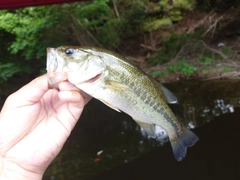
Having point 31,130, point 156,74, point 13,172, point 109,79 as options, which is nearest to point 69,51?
point 109,79

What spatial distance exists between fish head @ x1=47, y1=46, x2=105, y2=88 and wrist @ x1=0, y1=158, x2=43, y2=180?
57 cm

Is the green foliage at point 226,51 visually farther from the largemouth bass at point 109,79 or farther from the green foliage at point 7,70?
the largemouth bass at point 109,79

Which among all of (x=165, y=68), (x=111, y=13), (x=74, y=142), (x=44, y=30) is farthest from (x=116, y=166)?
Answer: (x=111, y=13)

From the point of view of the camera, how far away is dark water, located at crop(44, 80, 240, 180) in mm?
4191

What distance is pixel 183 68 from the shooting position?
7.30 meters

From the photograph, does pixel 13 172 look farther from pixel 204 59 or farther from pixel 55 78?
pixel 204 59

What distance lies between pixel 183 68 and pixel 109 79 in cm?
553

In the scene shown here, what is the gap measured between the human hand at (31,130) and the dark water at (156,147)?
2424mm

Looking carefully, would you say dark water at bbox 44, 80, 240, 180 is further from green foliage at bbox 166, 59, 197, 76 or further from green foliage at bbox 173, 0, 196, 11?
green foliage at bbox 173, 0, 196, 11

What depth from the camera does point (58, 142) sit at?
200cm

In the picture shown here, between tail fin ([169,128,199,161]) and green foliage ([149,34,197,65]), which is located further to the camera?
green foliage ([149,34,197,65])

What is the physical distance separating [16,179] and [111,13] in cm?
790

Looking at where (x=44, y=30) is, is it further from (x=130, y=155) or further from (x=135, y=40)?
(x=130, y=155)

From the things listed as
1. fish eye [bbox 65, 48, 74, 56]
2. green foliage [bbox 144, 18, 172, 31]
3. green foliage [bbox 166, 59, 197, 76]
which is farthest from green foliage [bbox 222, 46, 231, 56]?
fish eye [bbox 65, 48, 74, 56]
